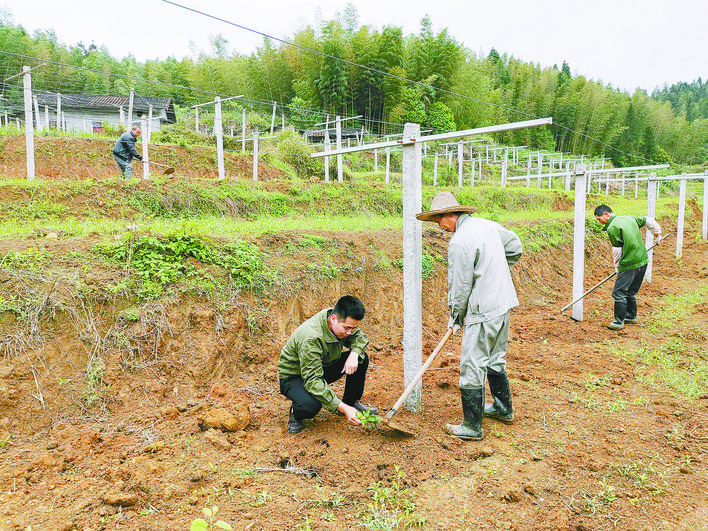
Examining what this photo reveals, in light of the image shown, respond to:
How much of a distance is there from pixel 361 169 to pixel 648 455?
2471cm

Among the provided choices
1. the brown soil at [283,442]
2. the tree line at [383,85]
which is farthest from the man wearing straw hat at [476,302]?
the tree line at [383,85]

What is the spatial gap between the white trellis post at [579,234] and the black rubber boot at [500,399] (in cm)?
390

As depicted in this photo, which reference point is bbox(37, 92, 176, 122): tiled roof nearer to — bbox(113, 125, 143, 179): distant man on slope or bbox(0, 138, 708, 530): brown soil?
bbox(113, 125, 143, 179): distant man on slope

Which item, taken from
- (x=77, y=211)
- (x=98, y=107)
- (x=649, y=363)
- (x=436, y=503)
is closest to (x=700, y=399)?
(x=649, y=363)

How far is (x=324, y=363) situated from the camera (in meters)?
3.78

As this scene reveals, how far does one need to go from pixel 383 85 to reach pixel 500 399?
3085cm

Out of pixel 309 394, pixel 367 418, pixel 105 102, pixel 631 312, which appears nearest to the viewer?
pixel 367 418

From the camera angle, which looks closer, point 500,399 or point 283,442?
point 283,442

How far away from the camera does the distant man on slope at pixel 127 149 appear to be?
→ 9.61 metres

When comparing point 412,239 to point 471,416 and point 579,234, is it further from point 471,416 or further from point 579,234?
point 579,234

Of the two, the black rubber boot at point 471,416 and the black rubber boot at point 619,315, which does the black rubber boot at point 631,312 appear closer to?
the black rubber boot at point 619,315

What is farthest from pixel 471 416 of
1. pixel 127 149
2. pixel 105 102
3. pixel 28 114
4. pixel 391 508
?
pixel 105 102

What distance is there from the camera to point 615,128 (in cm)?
4206

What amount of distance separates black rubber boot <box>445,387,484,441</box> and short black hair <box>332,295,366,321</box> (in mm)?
1041
